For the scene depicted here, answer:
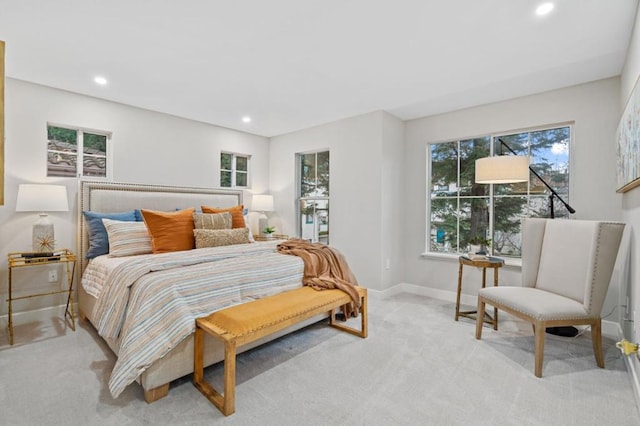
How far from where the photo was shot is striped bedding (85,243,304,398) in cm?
181

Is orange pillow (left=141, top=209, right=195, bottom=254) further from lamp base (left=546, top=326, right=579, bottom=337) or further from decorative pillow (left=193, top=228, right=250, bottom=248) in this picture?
lamp base (left=546, top=326, right=579, bottom=337)

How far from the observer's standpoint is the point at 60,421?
1664mm

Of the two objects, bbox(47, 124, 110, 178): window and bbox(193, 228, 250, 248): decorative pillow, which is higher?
bbox(47, 124, 110, 178): window

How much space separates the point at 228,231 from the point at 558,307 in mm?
3060

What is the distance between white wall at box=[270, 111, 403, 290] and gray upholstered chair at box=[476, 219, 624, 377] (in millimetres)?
1548

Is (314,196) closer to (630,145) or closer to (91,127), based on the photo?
(91,127)

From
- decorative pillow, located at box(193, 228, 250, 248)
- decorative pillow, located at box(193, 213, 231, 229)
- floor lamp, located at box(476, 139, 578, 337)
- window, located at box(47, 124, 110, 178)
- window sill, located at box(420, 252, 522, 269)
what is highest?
window, located at box(47, 124, 110, 178)

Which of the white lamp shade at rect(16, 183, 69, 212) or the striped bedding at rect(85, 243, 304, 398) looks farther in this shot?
the white lamp shade at rect(16, 183, 69, 212)

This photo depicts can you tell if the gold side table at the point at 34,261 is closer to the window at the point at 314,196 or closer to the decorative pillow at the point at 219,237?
the decorative pillow at the point at 219,237

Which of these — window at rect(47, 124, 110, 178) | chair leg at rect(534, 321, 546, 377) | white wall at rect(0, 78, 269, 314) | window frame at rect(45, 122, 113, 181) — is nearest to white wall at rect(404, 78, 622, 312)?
chair leg at rect(534, 321, 546, 377)

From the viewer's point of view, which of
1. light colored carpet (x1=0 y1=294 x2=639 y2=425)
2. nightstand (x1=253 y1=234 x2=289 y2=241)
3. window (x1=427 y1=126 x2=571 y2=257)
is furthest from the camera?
nightstand (x1=253 y1=234 x2=289 y2=241)

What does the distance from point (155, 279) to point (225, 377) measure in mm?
797

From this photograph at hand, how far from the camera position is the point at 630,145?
2.07 metres

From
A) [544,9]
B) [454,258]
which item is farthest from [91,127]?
[454,258]
